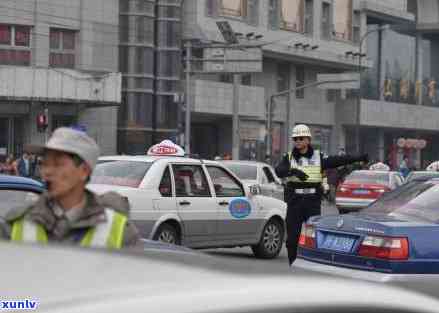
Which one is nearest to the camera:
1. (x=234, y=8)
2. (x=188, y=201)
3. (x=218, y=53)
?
(x=188, y=201)

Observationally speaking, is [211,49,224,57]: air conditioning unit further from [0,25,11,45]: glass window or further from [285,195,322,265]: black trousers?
[285,195,322,265]: black trousers

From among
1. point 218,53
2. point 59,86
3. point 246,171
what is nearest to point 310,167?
point 246,171

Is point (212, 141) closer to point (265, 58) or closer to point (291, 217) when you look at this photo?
point (265, 58)

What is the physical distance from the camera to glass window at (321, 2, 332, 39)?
190 feet

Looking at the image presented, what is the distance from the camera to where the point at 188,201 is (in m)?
13.8

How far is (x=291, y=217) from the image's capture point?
11414mm

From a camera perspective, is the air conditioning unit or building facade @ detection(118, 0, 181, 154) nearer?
the air conditioning unit

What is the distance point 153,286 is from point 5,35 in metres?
39.2

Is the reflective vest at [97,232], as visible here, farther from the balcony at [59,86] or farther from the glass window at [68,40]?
the glass window at [68,40]

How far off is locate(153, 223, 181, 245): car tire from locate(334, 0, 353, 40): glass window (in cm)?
4643

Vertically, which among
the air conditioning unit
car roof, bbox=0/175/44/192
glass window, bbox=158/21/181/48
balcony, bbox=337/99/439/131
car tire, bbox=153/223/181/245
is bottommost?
car tire, bbox=153/223/181/245

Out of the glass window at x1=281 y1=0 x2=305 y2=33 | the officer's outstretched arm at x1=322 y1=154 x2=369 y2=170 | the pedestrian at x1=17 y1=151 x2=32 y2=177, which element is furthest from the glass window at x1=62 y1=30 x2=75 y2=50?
the officer's outstretched arm at x1=322 y1=154 x2=369 y2=170

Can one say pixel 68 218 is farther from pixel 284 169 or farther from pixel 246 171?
pixel 246 171

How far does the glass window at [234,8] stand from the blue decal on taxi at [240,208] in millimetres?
34824
